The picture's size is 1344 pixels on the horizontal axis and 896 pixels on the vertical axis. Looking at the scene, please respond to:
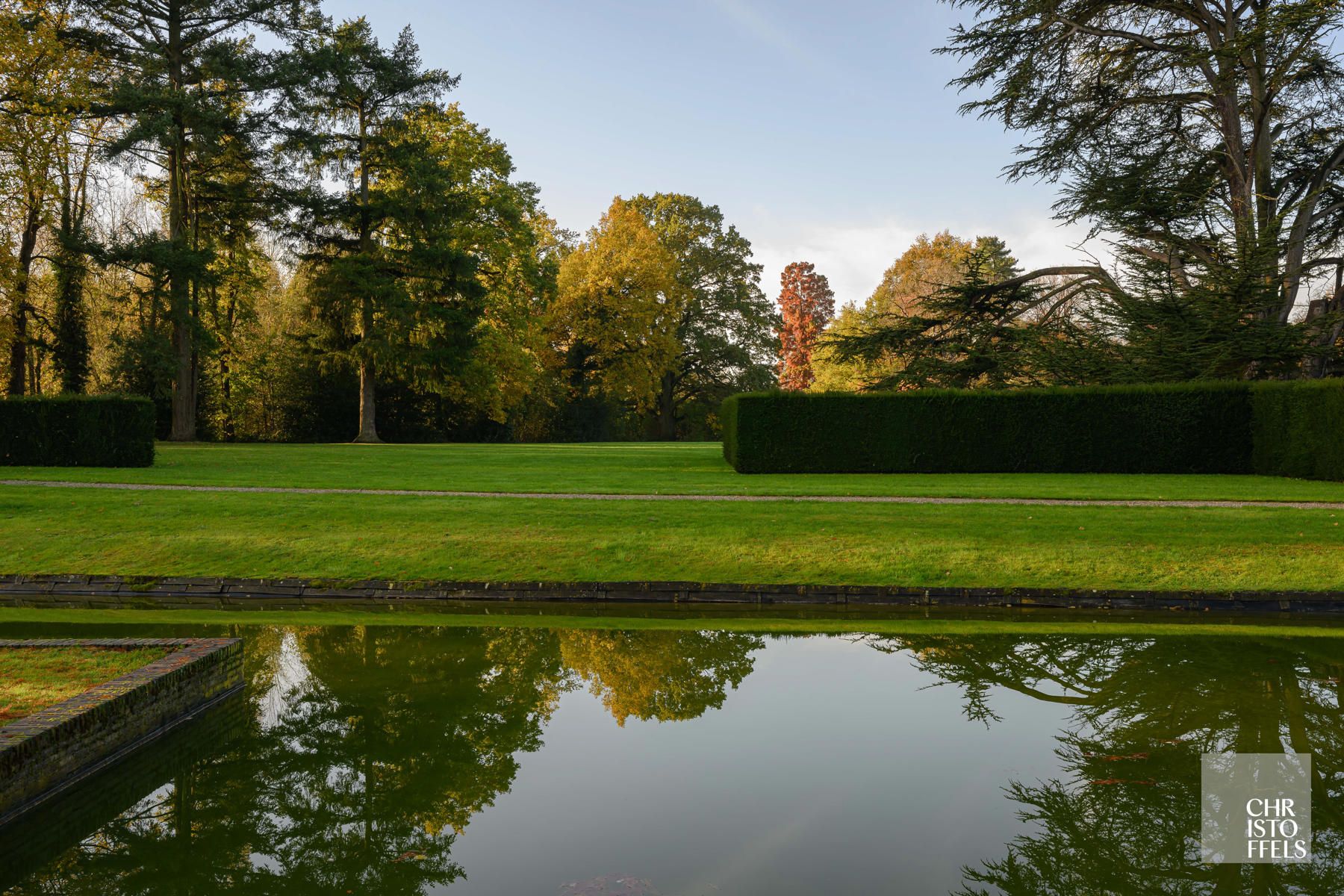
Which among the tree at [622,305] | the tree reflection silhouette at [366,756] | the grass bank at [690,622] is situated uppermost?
the tree at [622,305]

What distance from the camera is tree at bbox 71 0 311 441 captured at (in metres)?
28.0

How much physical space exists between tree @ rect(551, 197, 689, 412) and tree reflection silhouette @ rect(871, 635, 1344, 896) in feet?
133

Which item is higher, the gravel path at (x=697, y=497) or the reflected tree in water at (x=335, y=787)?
the gravel path at (x=697, y=497)

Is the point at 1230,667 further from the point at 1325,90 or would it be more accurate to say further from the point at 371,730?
the point at 1325,90

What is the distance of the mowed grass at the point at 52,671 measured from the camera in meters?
5.19

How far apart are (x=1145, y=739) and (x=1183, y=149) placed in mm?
26774

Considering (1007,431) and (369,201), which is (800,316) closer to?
(369,201)

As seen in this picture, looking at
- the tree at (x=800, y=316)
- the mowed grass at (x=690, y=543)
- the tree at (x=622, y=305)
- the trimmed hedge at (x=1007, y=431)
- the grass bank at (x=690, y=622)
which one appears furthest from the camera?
the tree at (x=800, y=316)

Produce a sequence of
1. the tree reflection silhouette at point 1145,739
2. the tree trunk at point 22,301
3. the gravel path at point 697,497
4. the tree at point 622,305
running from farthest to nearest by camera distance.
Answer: the tree at point 622,305 < the tree trunk at point 22,301 < the gravel path at point 697,497 < the tree reflection silhouette at point 1145,739

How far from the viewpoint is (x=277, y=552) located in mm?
11477

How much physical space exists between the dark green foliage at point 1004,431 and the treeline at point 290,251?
19.1 meters

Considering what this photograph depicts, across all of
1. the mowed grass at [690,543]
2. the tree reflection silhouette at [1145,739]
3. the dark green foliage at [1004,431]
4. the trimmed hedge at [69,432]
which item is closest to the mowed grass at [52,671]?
the mowed grass at [690,543]

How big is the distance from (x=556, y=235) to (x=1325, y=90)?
39.1 metres

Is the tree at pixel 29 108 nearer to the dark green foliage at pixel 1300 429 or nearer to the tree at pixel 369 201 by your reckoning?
the tree at pixel 369 201
